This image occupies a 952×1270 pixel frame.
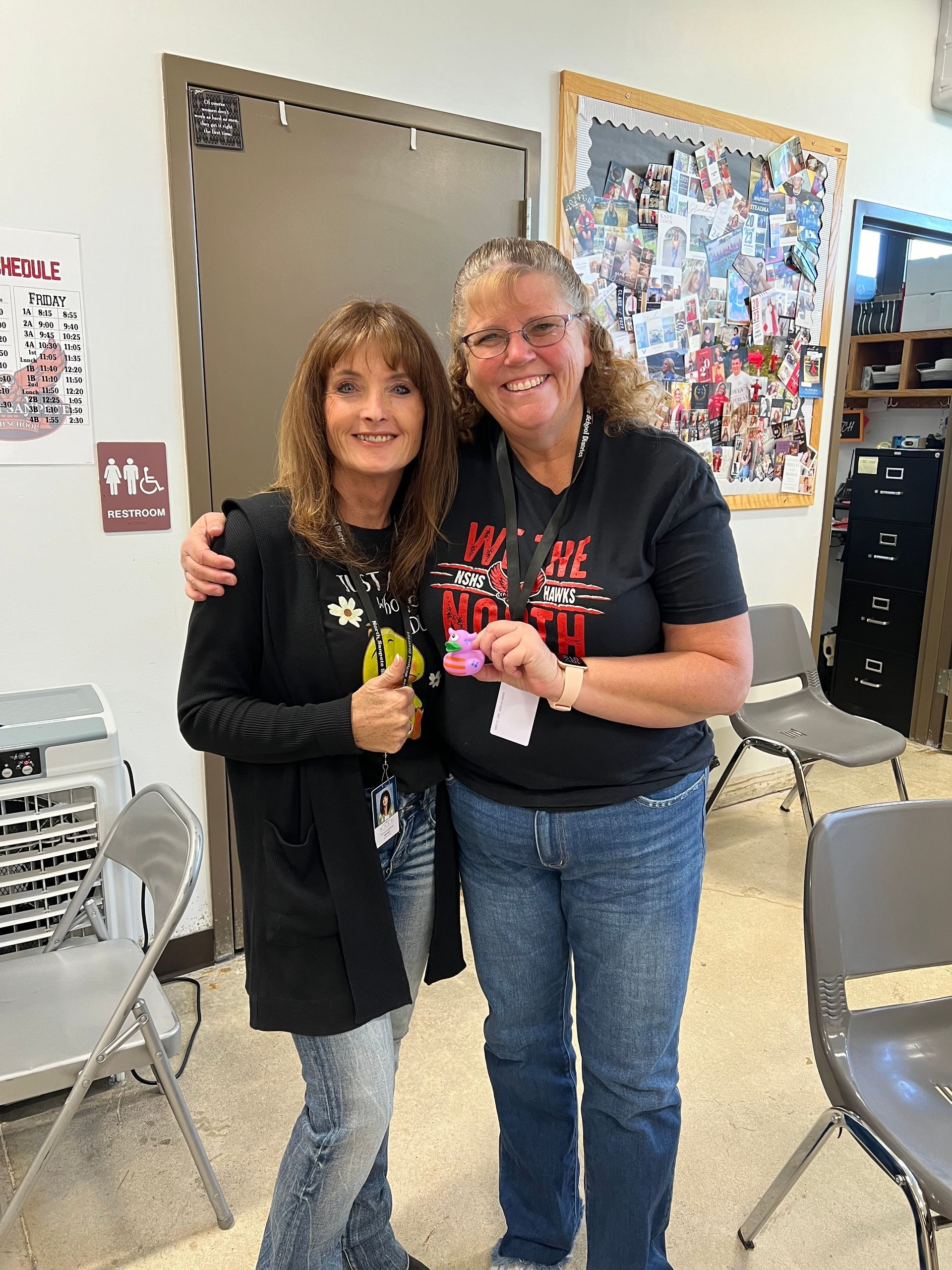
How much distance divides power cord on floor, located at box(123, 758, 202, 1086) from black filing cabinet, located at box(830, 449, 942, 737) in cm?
344

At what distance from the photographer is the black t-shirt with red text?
1.26m

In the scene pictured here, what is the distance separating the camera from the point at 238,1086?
2100 mm

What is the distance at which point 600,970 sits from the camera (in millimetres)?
1348

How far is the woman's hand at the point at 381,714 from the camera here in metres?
1.17

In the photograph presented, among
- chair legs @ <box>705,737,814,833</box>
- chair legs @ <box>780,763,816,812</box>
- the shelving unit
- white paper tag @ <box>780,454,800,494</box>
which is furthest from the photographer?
the shelving unit

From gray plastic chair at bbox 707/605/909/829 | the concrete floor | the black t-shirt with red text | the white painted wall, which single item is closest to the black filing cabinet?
gray plastic chair at bbox 707/605/909/829

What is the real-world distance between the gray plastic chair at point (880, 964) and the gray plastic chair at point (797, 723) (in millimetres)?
1450

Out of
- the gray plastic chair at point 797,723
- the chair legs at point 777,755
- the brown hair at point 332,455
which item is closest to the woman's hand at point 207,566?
the brown hair at point 332,455

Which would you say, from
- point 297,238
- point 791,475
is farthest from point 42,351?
point 791,475

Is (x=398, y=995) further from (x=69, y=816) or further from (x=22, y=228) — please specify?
(x=22, y=228)

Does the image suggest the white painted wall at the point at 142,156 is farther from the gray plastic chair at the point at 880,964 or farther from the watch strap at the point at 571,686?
the gray plastic chair at the point at 880,964

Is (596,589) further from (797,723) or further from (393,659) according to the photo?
(797,723)

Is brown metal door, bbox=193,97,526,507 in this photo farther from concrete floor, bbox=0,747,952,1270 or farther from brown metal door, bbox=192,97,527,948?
concrete floor, bbox=0,747,952,1270

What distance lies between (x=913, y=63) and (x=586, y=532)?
344cm
